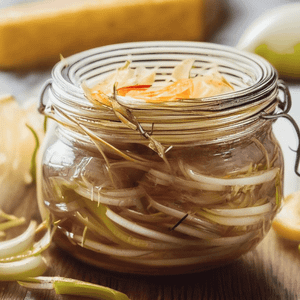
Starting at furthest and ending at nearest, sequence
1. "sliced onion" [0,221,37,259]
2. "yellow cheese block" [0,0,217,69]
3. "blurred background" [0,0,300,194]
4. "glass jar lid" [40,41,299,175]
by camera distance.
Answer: "yellow cheese block" [0,0,217,69] < "blurred background" [0,0,300,194] < "sliced onion" [0,221,37,259] < "glass jar lid" [40,41,299,175]

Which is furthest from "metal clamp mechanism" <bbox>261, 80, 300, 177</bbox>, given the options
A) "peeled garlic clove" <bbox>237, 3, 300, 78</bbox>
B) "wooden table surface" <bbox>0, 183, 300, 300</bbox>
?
"peeled garlic clove" <bbox>237, 3, 300, 78</bbox>

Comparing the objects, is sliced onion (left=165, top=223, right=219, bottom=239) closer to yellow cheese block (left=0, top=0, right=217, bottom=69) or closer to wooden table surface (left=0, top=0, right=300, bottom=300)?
wooden table surface (left=0, top=0, right=300, bottom=300)

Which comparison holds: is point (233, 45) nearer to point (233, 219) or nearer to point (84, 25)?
point (84, 25)

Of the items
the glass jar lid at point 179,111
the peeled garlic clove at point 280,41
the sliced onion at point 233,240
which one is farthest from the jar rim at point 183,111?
the peeled garlic clove at point 280,41

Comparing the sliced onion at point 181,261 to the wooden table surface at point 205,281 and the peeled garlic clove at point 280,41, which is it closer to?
the wooden table surface at point 205,281

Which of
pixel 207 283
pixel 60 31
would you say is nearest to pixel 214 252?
pixel 207 283

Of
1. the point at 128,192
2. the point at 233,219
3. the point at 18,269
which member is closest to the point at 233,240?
the point at 233,219
